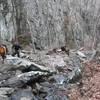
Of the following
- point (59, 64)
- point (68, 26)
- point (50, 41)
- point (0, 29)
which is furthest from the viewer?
point (68, 26)

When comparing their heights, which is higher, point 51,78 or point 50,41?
point 51,78

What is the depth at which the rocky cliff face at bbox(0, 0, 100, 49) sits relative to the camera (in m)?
32.1

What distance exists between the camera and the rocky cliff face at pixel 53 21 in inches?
1262

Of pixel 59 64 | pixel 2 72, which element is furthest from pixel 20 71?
pixel 59 64

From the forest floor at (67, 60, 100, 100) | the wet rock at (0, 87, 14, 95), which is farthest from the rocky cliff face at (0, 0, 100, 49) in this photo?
the wet rock at (0, 87, 14, 95)

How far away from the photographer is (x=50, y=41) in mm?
37750

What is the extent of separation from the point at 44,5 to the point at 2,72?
74.6 ft

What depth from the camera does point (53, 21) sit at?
39031 mm

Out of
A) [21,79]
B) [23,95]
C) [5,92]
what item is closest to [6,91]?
[5,92]

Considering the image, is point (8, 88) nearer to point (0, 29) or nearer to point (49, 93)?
point (49, 93)

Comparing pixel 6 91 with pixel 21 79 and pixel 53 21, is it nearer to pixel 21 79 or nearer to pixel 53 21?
pixel 21 79

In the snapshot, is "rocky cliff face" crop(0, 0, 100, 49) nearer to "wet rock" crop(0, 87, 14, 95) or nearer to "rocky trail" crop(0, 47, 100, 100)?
"rocky trail" crop(0, 47, 100, 100)

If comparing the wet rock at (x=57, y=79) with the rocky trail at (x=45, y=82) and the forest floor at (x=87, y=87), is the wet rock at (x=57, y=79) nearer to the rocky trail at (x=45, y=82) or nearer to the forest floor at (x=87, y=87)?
the rocky trail at (x=45, y=82)

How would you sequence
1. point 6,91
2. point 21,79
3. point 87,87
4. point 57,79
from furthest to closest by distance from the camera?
1. point 57,79
2. point 21,79
3. point 87,87
4. point 6,91
